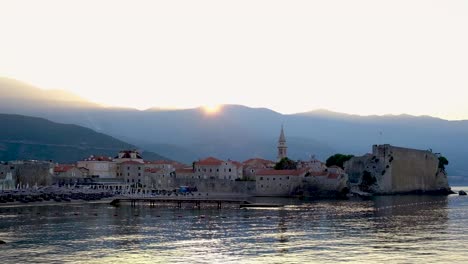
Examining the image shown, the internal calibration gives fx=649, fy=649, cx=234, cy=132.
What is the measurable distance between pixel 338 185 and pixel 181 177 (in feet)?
99.2

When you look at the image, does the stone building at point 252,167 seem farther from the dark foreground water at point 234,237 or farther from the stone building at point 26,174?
the dark foreground water at point 234,237

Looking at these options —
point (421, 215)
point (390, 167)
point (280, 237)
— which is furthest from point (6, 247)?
point (390, 167)

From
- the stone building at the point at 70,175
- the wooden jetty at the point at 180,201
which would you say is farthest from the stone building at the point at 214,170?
the wooden jetty at the point at 180,201

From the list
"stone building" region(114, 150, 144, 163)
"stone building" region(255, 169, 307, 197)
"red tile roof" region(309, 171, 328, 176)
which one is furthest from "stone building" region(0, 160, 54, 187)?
"red tile roof" region(309, 171, 328, 176)

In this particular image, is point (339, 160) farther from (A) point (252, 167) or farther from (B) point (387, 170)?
(A) point (252, 167)

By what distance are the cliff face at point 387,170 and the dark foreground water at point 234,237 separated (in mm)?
51808

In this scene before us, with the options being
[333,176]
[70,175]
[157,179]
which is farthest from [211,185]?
[70,175]

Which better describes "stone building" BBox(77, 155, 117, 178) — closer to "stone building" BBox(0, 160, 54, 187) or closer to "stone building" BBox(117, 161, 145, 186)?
"stone building" BBox(117, 161, 145, 186)

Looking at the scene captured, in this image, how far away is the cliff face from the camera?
383ft

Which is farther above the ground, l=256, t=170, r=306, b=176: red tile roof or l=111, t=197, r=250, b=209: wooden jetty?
l=256, t=170, r=306, b=176: red tile roof

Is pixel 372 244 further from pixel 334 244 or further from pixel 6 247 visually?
pixel 6 247

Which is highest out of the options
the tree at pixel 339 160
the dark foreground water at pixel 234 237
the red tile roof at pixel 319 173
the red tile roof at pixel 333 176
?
the tree at pixel 339 160

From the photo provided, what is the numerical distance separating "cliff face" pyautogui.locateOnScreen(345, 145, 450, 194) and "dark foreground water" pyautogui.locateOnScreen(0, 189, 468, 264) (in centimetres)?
5181

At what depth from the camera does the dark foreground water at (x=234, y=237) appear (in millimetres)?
34438
